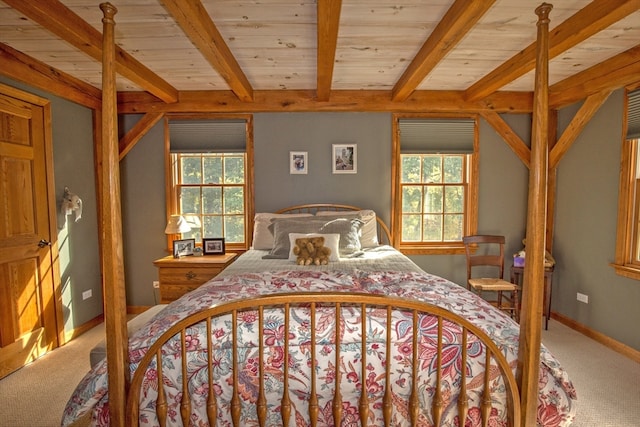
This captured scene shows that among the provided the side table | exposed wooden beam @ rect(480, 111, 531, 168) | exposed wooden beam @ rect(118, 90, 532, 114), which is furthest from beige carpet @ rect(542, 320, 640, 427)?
exposed wooden beam @ rect(118, 90, 532, 114)

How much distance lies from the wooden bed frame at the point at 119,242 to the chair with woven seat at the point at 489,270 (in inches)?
84.0

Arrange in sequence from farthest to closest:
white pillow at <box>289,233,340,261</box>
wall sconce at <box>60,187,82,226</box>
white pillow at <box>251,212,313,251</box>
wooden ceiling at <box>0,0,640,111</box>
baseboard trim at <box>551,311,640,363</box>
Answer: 1. white pillow at <box>251,212,313,251</box>
2. wall sconce at <box>60,187,82,226</box>
3. white pillow at <box>289,233,340,261</box>
4. baseboard trim at <box>551,311,640,363</box>
5. wooden ceiling at <box>0,0,640,111</box>

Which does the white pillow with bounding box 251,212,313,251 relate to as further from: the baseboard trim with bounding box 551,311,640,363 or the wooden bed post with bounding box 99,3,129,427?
the baseboard trim with bounding box 551,311,640,363

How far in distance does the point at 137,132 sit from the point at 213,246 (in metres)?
1.48

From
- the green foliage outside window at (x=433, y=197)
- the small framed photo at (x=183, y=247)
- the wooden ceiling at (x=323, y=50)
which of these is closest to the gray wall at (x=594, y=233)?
the wooden ceiling at (x=323, y=50)

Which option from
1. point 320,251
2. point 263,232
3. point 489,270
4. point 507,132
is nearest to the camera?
point 320,251

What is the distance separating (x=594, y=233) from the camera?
3258 mm

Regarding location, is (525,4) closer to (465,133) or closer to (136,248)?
(465,133)

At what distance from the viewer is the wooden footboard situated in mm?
1319

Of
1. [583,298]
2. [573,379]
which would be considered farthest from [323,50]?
→ [583,298]

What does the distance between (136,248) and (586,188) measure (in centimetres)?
469

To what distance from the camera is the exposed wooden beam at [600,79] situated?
2648 mm

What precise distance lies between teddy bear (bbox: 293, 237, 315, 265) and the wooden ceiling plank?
273cm

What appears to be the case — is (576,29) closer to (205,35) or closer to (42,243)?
(205,35)
